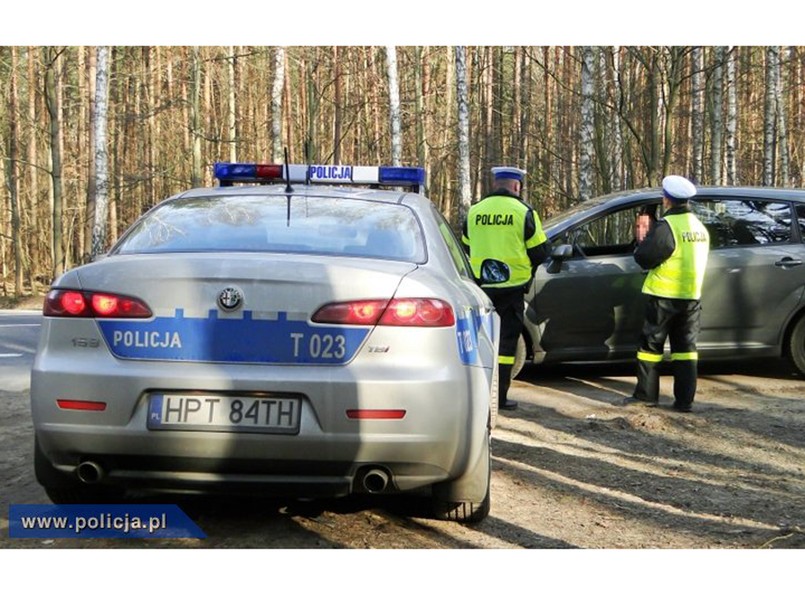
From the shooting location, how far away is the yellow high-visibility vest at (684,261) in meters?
7.45

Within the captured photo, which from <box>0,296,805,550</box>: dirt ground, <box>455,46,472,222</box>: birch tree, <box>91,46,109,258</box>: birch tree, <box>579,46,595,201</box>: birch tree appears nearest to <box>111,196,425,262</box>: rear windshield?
<box>0,296,805,550</box>: dirt ground

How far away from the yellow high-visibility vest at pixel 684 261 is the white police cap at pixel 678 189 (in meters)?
0.15

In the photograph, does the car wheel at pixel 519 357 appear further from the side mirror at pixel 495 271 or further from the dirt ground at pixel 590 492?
the side mirror at pixel 495 271

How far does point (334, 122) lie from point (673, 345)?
2899 cm

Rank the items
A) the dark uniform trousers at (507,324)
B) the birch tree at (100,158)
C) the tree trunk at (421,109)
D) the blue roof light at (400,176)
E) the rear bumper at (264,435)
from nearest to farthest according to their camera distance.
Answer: the rear bumper at (264,435)
the blue roof light at (400,176)
the dark uniform trousers at (507,324)
the birch tree at (100,158)
the tree trunk at (421,109)

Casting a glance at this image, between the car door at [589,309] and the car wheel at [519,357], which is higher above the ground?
the car door at [589,309]

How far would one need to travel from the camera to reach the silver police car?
8289mm

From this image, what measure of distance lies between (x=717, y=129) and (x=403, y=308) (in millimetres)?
19756

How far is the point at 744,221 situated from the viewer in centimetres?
852

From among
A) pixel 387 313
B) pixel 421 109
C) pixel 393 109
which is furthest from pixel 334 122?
pixel 387 313

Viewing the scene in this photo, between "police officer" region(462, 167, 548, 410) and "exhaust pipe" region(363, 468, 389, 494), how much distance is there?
384 centimetres

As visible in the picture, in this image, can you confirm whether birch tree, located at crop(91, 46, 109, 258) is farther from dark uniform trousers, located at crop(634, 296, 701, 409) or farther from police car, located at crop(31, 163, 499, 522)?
police car, located at crop(31, 163, 499, 522)

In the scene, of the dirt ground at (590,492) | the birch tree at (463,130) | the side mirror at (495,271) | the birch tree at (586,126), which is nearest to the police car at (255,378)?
the dirt ground at (590,492)

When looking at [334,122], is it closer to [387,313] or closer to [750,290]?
[750,290]
